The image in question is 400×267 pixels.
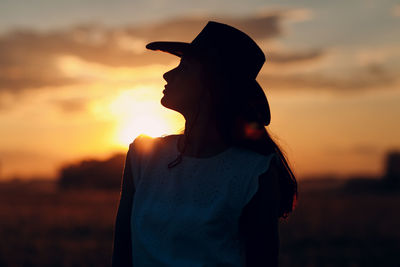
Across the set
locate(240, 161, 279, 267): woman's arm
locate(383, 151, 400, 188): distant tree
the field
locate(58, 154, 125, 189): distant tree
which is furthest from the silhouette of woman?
locate(383, 151, 400, 188): distant tree

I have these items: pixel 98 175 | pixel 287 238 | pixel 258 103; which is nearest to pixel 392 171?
pixel 98 175

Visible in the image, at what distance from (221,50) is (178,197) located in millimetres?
653

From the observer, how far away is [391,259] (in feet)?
37.9

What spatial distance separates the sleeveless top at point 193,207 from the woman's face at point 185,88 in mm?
218

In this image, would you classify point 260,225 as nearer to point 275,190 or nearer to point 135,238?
point 275,190

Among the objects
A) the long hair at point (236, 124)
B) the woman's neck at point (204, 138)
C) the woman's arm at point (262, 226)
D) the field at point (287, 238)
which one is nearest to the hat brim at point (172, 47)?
the long hair at point (236, 124)

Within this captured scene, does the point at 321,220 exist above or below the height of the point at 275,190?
below

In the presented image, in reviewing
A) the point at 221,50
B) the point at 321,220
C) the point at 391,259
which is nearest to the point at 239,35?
the point at 221,50

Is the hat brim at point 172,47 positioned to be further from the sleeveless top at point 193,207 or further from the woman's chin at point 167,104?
the sleeveless top at point 193,207

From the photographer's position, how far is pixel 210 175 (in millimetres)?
2438

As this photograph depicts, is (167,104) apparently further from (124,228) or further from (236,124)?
(124,228)

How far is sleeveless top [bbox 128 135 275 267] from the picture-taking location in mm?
2297

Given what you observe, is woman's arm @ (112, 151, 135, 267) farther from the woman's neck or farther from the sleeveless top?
the woman's neck

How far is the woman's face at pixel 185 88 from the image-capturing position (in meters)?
2.50
